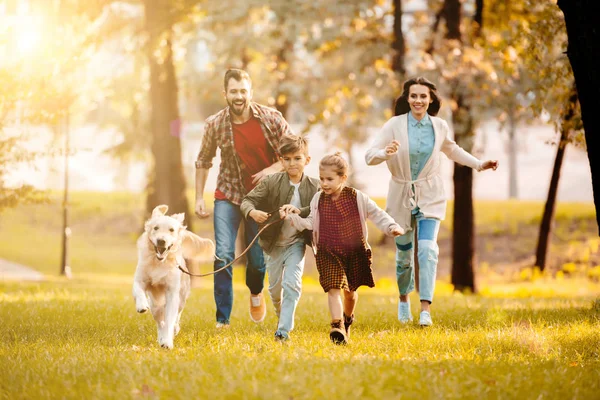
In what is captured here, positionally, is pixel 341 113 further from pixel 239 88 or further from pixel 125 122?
pixel 239 88

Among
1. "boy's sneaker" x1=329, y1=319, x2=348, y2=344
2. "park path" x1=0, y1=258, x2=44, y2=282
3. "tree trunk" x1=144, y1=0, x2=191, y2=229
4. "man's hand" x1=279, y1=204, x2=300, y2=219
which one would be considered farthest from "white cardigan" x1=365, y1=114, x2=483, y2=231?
"park path" x1=0, y1=258, x2=44, y2=282

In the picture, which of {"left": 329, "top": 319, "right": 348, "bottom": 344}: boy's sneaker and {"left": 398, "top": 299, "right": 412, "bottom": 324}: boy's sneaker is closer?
{"left": 329, "top": 319, "right": 348, "bottom": 344}: boy's sneaker

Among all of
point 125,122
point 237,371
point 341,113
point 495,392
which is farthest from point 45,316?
point 125,122

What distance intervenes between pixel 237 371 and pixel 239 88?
3356 mm

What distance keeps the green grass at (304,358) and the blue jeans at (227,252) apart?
361mm

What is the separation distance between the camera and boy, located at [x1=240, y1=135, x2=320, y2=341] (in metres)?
6.91

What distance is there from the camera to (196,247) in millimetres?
7488

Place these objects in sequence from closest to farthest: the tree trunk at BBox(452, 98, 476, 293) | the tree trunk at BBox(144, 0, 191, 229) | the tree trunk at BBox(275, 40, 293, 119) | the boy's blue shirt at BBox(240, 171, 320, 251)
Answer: the boy's blue shirt at BBox(240, 171, 320, 251)
the tree trunk at BBox(452, 98, 476, 293)
the tree trunk at BBox(144, 0, 191, 229)
the tree trunk at BBox(275, 40, 293, 119)

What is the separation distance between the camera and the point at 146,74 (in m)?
25.5

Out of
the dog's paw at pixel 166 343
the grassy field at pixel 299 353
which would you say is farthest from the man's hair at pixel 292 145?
the dog's paw at pixel 166 343

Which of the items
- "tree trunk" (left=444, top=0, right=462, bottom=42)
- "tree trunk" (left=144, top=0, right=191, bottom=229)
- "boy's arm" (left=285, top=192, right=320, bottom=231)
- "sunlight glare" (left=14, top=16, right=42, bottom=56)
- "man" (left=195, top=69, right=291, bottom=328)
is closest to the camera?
"boy's arm" (left=285, top=192, right=320, bottom=231)

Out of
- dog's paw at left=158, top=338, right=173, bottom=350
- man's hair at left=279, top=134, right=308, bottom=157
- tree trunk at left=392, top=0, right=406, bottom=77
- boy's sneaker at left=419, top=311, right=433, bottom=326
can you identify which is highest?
tree trunk at left=392, top=0, right=406, bottom=77

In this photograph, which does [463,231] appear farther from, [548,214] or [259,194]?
[259,194]

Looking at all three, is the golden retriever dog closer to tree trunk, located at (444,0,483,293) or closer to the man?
the man
